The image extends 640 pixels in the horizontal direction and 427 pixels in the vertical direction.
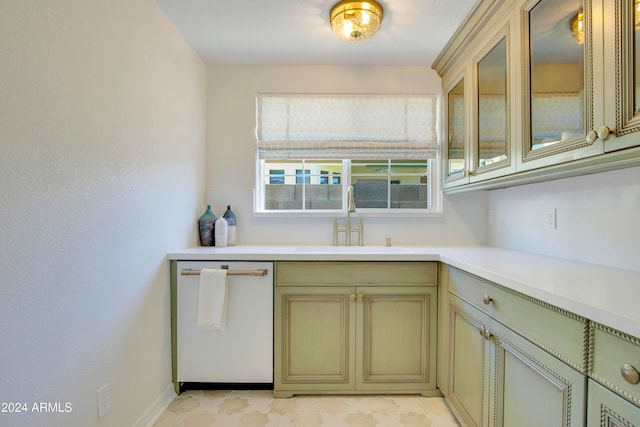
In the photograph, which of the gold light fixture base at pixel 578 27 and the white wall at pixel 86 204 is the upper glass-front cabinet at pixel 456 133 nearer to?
the gold light fixture base at pixel 578 27

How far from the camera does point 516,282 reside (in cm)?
113

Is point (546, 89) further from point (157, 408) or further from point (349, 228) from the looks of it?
point (157, 408)

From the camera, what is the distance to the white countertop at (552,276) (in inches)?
32.1

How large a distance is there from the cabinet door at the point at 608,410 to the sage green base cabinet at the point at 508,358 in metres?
0.03

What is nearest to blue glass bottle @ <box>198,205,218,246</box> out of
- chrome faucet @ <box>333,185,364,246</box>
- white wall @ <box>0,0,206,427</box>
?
white wall @ <box>0,0,206,427</box>

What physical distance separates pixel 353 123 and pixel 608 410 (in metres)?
2.11

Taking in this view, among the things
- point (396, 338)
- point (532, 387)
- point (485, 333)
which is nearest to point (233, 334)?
point (396, 338)

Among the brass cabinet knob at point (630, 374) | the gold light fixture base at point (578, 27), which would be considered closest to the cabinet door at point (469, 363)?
the brass cabinet knob at point (630, 374)

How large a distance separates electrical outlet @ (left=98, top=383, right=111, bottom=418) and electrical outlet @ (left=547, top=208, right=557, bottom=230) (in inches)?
91.0

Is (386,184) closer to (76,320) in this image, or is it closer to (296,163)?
(296,163)

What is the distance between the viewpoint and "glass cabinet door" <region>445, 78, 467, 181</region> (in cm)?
206

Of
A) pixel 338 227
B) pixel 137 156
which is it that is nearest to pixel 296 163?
pixel 338 227

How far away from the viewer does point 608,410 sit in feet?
2.61

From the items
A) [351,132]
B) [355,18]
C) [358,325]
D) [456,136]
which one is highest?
[355,18]
